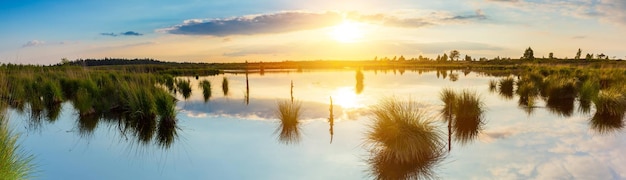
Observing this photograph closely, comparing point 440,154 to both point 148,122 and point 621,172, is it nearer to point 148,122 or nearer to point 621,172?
point 621,172

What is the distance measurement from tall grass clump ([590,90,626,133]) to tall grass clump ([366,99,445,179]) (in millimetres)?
6568

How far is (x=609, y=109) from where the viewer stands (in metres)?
13.7

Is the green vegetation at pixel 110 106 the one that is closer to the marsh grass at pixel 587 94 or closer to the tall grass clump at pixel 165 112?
the tall grass clump at pixel 165 112

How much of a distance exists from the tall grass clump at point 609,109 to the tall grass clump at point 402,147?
259 inches

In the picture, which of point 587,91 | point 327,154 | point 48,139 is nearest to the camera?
point 327,154

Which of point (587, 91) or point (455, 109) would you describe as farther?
point (587, 91)

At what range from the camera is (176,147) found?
978 cm

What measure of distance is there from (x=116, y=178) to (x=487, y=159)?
6.25m

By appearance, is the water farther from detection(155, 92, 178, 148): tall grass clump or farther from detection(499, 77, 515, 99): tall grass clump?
detection(499, 77, 515, 99): tall grass clump

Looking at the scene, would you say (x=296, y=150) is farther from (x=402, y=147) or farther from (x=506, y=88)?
(x=506, y=88)

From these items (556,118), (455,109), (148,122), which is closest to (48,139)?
(148,122)

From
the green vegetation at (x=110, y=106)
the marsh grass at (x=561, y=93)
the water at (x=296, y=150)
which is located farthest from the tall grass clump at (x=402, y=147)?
the marsh grass at (x=561, y=93)

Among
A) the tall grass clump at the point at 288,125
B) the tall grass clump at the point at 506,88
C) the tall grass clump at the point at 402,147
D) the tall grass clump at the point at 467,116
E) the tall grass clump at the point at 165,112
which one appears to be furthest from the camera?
the tall grass clump at the point at 506,88

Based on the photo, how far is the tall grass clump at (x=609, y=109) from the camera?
1282 cm
